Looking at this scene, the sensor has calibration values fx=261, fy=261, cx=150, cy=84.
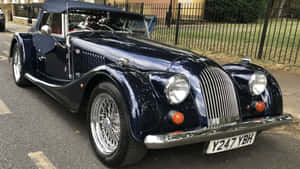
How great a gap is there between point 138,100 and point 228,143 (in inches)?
39.0

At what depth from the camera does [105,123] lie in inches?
105

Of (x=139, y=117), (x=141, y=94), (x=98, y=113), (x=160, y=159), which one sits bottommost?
(x=160, y=159)

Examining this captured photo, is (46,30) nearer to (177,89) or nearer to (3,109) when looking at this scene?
(3,109)

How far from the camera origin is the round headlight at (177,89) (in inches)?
90.5

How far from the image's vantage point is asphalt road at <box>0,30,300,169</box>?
260 centimetres

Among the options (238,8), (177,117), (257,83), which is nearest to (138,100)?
(177,117)

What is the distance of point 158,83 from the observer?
2.38m

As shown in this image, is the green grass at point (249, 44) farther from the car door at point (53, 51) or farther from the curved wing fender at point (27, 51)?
the curved wing fender at point (27, 51)

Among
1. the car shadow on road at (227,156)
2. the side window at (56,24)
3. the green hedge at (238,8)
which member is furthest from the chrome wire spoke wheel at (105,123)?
the green hedge at (238,8)

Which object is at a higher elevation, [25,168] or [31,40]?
[31,40]

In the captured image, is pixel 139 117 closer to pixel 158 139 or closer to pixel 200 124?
pixel 158 139

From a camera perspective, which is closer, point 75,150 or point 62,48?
point 75,150

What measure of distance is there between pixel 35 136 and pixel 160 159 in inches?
59.4

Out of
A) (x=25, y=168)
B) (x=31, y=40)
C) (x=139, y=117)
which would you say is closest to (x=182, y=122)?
(x=139, y=117)
